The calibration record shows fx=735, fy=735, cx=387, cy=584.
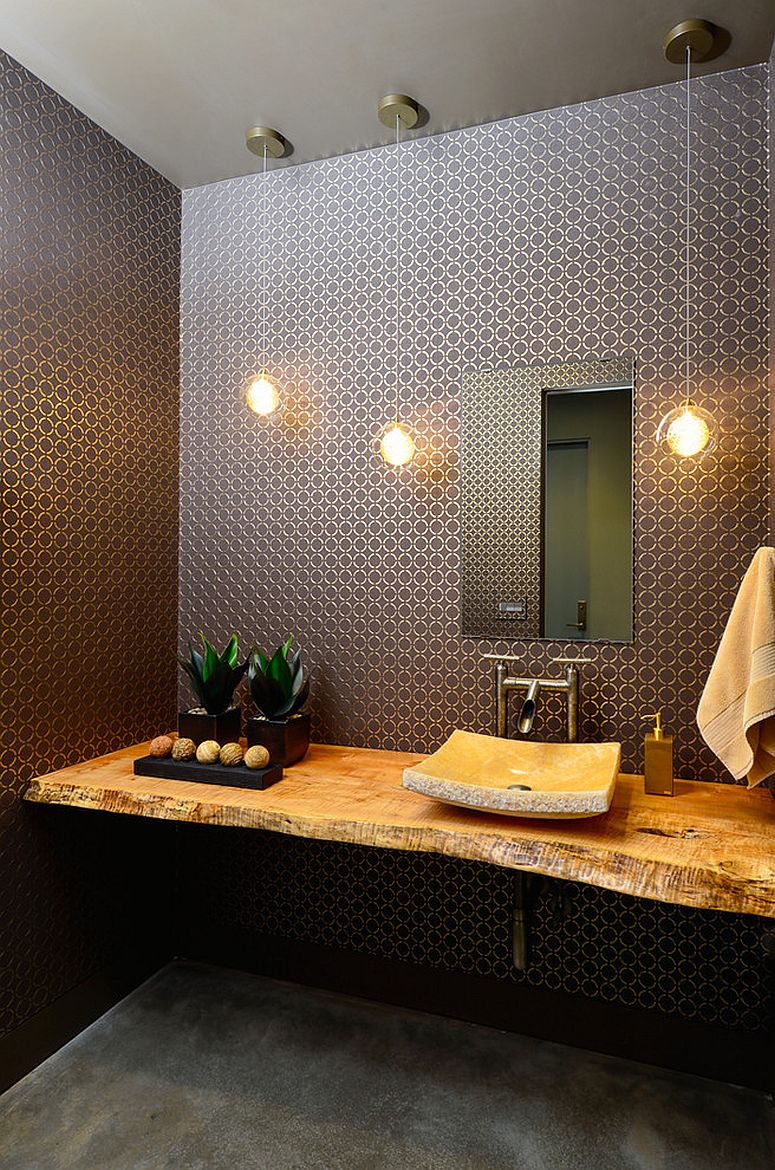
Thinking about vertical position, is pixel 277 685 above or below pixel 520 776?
above

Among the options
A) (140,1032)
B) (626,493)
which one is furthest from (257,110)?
(140,1032)

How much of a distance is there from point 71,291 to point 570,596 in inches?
68.7

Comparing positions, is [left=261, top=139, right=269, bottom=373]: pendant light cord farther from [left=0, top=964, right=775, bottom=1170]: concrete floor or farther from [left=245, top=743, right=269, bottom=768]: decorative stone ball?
[left=0, top=964, right=775, bottom=1170]: concrete floor

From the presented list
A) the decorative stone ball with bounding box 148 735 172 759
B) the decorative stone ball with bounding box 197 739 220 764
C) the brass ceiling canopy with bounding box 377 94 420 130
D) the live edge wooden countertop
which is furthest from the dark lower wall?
the decorative stone ball with bounding box 148 735 172 759

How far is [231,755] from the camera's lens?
203cm

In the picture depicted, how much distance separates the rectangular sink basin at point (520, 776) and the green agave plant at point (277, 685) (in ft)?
1.62

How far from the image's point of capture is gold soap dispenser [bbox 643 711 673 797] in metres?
1.89

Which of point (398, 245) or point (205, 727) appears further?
point (398, 245)

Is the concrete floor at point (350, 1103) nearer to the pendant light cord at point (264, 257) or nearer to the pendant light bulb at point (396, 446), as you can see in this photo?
the pendant light bulb at point (396, 446)

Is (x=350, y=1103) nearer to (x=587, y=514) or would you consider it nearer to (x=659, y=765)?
(x=659, y=765)

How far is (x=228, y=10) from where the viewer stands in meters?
1.84

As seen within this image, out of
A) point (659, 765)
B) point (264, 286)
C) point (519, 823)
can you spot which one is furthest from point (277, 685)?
point (264, 286)

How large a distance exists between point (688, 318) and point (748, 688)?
109 cm

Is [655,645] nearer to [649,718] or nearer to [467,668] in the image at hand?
[649,718]
